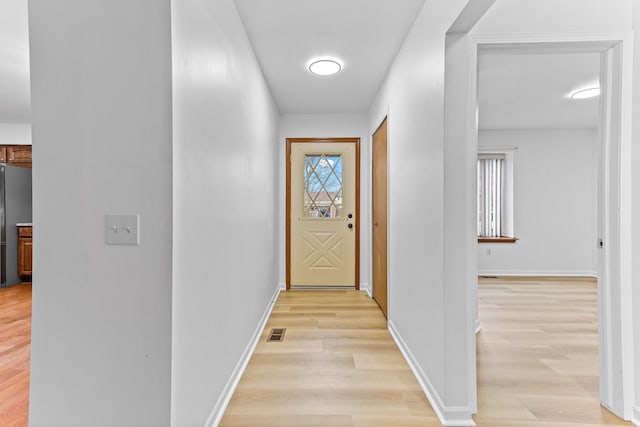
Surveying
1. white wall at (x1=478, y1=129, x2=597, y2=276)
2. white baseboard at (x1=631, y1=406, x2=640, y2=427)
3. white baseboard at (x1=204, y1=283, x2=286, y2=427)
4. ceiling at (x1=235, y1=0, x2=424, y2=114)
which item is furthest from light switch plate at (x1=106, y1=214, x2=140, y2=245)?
white wall at (x1=478, y1=129, x2=597, y2=276)

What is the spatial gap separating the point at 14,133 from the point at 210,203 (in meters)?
5.58

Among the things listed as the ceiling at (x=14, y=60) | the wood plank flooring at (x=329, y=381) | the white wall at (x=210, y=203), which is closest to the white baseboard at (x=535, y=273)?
the wood plank flooring at (x=329, y=381)

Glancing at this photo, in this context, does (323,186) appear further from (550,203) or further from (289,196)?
(550,203)

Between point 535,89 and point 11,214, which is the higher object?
point 535,89

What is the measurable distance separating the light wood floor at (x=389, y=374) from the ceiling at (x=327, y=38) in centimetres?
239

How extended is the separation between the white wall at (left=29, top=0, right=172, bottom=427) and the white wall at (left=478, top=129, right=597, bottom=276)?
5458 millimetres

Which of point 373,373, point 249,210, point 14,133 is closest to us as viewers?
point 373,373

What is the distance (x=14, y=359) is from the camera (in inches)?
91.7

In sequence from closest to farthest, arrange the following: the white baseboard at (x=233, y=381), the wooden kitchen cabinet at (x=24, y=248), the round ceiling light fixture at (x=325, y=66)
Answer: the white baseboard at (x=233, y=381), the round ceiling light fixture at (x=325, y=66), the wooden kitchen cabinet at (x=24, y=248)

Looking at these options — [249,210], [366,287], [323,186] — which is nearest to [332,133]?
[323,186]

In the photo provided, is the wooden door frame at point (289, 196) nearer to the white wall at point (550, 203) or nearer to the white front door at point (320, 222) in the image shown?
the white front door at point (320, 222)

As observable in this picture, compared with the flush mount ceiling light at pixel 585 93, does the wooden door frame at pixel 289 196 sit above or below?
below

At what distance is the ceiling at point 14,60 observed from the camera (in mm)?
2264

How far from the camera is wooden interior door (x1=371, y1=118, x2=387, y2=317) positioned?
3404mm
